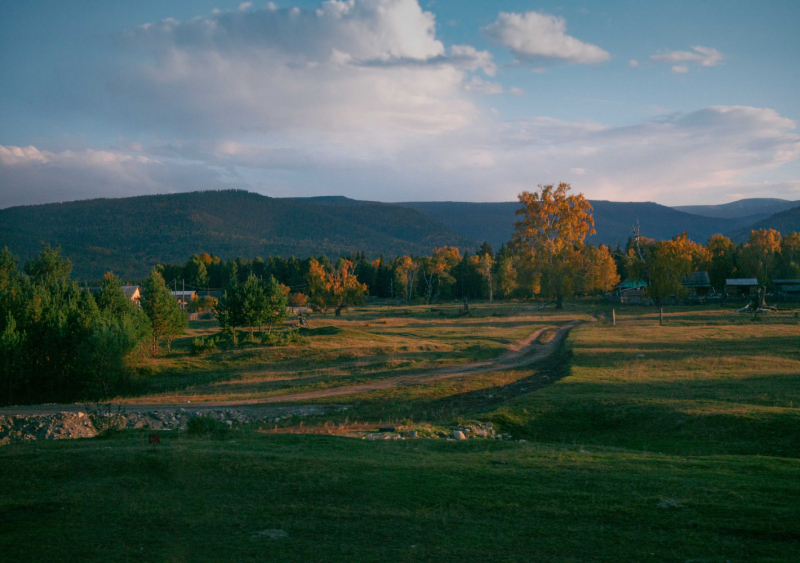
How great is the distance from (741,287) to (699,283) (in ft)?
21.2

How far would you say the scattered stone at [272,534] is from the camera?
5.45 m

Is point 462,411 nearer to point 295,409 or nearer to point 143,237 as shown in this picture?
point 295,409

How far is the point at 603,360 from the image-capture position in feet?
85.5

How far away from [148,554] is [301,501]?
6.50 ft

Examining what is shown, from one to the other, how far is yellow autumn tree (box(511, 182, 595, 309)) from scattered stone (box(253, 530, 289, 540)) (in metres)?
51.1

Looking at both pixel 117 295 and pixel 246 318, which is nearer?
pixel 117 295

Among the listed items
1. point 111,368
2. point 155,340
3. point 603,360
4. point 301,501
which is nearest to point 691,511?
point 301,501

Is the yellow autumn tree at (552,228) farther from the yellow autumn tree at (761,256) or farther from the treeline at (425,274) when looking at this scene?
the yellow autumn tree at (761,256)

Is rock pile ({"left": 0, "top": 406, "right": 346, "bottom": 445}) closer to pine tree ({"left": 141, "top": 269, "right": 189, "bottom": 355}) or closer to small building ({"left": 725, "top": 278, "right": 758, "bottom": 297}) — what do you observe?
pine tree ({"left": 141, "top": 269, "right": 189, "bottom": 355})

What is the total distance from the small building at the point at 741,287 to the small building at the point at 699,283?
307 centimetres

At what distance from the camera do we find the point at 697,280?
284 feet

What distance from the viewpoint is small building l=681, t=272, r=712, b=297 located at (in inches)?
3371

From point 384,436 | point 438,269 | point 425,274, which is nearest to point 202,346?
point 384,436

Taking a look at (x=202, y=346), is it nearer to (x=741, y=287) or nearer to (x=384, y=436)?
(x=384, y=436)
